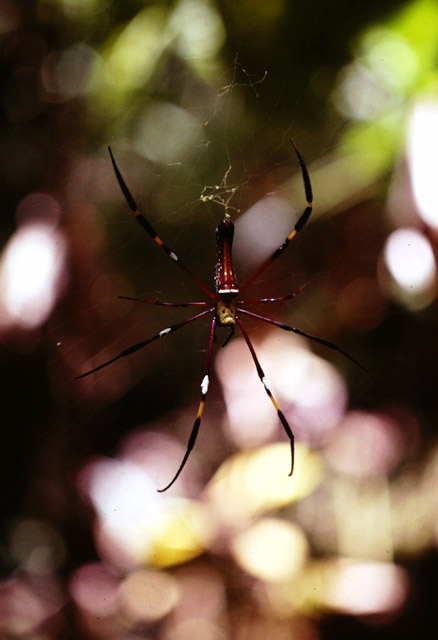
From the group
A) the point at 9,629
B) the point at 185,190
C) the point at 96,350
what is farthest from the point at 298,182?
the point at 9,629

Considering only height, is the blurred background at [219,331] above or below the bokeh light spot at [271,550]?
above

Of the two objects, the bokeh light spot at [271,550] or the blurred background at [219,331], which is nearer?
the blurred background at [219,331]

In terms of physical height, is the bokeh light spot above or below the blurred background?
below

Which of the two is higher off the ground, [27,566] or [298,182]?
[298,182]

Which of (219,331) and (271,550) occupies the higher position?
(219,331)

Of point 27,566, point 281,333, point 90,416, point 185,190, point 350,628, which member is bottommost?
point 350,628

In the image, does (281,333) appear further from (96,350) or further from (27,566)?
(27,566)

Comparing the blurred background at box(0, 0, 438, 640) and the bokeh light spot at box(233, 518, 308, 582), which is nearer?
the blurred background at box(0, 0, 438, 640)

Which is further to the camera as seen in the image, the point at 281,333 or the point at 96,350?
Result: the point at 281,333
